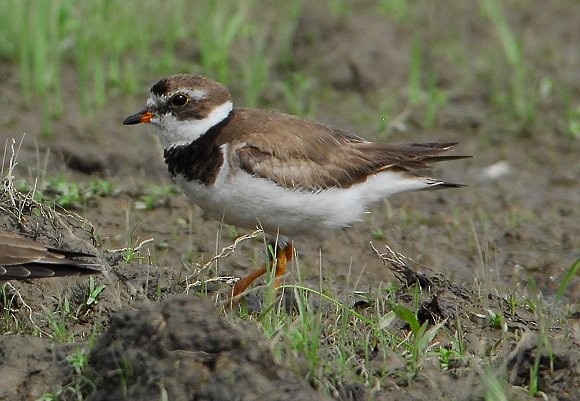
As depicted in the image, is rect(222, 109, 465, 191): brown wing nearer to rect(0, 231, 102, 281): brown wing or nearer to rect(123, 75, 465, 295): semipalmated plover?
rect(123, 75, 465, 295): semipalmated plover

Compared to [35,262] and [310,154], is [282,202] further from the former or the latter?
[35,262]

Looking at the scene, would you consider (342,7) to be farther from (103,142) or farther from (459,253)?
(459,253)

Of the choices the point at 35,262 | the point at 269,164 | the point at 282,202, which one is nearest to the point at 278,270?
the point at 282,202

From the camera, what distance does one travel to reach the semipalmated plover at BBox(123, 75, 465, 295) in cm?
650

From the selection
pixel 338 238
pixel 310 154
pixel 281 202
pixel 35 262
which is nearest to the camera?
pixel 35 262

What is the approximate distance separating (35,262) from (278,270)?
1.61 meters

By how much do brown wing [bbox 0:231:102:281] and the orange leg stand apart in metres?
0.93

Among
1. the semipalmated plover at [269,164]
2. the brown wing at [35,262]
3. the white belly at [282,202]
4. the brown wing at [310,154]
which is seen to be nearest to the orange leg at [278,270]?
the semipalmated plover at [269,164]

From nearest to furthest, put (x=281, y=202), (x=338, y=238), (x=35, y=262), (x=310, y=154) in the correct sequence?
(x=35, y=262), (x=281, y=202), (x=310, y=154), (x=338, y=238)

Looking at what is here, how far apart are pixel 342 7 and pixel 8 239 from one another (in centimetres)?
684

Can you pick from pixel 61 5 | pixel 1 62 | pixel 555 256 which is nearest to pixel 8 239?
pixel 555 256

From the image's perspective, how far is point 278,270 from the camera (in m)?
6.82

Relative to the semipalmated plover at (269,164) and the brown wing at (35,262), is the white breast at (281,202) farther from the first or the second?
the brown wing at (35,262)

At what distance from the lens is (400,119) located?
1039 centimetres
